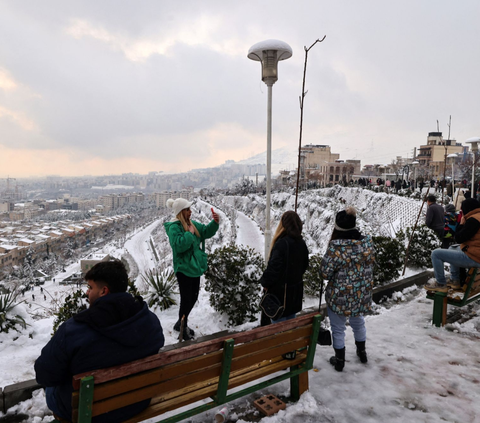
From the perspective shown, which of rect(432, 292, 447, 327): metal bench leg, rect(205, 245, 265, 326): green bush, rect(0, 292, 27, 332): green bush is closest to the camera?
rect(0, 292, 27, 332): green bush

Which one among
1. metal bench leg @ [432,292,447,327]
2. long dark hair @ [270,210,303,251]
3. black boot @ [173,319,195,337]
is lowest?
black boot @ [173,319,195,337]

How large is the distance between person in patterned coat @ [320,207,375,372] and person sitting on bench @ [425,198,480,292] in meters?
1.49

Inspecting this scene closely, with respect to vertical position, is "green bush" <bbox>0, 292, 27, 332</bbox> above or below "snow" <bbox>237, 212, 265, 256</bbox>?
above

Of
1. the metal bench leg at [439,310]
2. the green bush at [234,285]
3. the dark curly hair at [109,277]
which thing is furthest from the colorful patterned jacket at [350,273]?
the dark curly hair at [109,277]

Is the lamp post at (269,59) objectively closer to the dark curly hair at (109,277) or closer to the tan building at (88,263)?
the tan building at (88,263)

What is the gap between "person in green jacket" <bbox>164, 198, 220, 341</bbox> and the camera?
346 cm

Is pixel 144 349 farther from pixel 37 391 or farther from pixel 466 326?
pixel 466 326

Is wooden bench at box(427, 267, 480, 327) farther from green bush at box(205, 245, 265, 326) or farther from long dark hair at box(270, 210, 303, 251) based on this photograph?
long dark hair at box(270, 210, 303, 251)

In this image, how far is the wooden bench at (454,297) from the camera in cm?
405

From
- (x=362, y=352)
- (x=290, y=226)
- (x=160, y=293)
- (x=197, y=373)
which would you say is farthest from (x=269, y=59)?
(x=197, y=373)

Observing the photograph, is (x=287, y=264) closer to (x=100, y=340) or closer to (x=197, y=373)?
(x=197, y=373)

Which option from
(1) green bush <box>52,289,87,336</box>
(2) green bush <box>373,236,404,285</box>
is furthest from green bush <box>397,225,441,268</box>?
(1) green bush <box>52,289,87,336</box>

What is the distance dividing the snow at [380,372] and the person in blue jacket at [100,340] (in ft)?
3.02

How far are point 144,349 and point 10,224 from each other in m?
144
